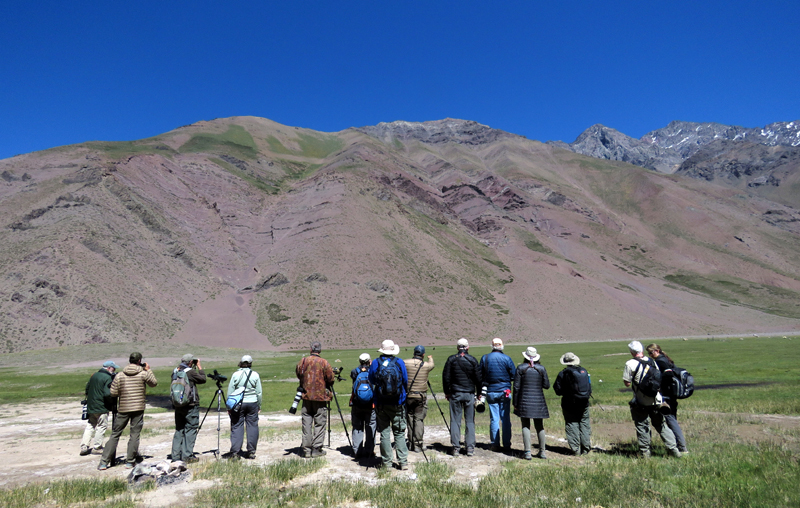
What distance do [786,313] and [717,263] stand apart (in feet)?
92.5

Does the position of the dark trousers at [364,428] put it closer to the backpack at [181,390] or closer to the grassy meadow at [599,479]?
the grassy meadow at [599,479]

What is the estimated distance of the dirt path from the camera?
336 inches

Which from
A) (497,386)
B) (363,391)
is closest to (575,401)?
(497,386)

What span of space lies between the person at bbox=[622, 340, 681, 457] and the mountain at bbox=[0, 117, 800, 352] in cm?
6108

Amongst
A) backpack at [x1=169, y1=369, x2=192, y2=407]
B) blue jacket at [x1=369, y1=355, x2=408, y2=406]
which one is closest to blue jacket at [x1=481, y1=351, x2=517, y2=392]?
blue jacket at [x1=369, y1=355, x2=408, y2=406]

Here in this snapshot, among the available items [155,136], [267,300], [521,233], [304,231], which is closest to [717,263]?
[521,233]

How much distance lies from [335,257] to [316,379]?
245 feet

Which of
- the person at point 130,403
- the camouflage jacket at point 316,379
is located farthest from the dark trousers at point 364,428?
the person at point 130,403

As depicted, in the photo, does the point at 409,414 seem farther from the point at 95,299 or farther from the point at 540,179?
the point at 540,179

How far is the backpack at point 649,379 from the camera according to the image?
912 cm

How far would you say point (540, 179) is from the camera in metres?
167

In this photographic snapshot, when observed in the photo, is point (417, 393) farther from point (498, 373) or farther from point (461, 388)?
point (498, 373)

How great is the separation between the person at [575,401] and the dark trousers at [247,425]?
6.74 m

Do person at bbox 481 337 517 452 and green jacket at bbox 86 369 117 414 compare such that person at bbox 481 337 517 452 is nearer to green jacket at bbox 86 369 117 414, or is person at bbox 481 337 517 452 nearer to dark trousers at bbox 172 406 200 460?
dark trousers at bbox 172 406 200 460
